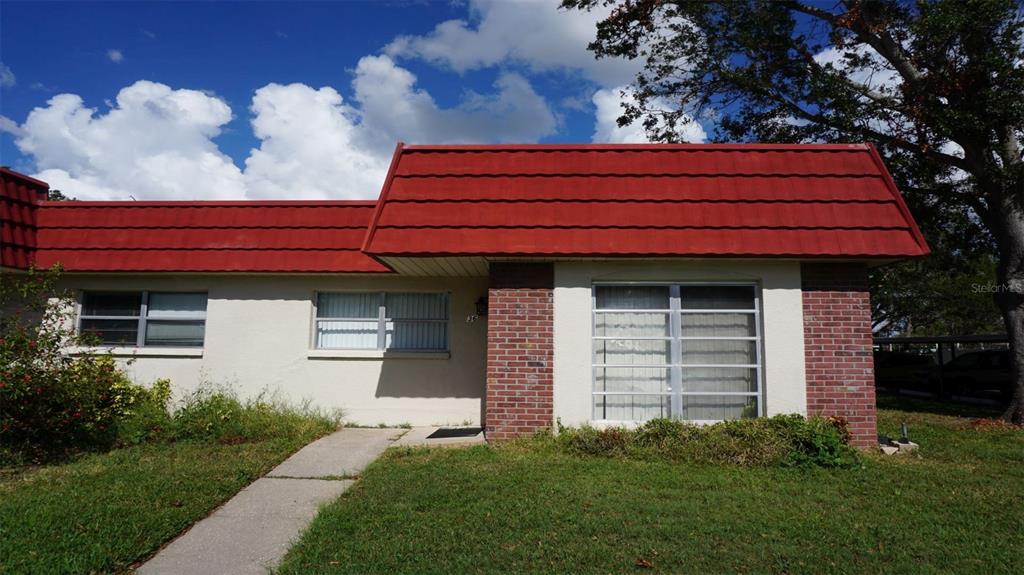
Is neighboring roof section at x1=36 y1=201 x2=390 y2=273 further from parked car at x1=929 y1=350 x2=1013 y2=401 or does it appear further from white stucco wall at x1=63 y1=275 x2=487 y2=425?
parked car at x1=929 y1=350 x2=1013 y2=401

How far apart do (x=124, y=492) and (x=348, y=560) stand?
9.71 feet

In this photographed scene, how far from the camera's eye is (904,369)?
81.8 feet

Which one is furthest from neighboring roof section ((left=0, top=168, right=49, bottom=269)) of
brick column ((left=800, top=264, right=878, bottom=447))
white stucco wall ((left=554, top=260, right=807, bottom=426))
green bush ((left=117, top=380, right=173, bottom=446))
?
brick column ((left=800, top=264, right=878, bottom=447))

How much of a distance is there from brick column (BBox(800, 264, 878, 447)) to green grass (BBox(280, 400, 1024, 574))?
628 millimetres

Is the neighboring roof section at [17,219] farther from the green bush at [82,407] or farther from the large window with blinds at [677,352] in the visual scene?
the large window with blinds at [677,352]

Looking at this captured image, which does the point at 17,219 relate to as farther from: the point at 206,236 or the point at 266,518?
the point at 266,518

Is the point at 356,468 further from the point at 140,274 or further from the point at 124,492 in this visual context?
the point at 140,274

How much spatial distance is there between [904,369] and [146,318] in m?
25.9

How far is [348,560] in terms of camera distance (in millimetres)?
4504

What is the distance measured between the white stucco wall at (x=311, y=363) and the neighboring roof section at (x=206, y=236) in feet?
1.17

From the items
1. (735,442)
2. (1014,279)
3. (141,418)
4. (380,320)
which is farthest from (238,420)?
(1014,279)

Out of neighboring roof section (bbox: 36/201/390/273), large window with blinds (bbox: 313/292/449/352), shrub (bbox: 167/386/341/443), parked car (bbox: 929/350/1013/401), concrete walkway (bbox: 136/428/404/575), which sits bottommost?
concrete walkway (bbox: 136/428/404/575)

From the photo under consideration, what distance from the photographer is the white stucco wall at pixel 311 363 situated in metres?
10.3

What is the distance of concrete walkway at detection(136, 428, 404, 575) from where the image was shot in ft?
15.1
